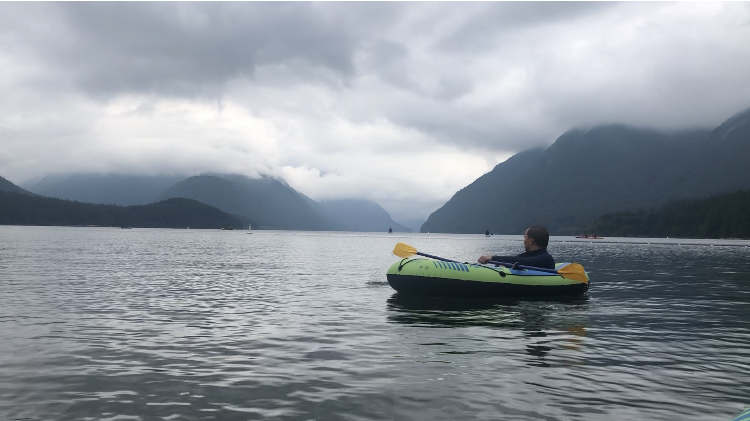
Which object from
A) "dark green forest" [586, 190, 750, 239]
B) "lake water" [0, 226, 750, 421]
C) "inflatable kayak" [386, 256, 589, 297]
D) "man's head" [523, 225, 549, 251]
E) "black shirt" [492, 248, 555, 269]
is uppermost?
"dark green forest" [586, 190, 750, 239]

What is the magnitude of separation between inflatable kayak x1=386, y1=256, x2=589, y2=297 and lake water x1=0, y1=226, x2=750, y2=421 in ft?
1.85

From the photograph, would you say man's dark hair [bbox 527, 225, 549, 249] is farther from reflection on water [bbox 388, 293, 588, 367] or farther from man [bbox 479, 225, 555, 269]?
reflection on water [bbox 388, 293, 588, 367]

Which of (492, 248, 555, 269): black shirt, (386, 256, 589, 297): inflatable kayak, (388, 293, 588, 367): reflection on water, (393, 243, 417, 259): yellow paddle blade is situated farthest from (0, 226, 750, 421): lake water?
(393, 243, 417, 259): yellow paddle blade

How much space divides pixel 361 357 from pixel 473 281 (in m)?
10.2

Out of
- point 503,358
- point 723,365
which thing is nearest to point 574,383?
point 503,358

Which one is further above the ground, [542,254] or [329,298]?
[542,254]

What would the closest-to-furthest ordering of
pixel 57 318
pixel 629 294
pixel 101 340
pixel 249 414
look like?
pixel 249 414
pixel 101 340
pixel 57 318
pixel 629 294

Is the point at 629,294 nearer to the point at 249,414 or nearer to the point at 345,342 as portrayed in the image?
the point at 345,342

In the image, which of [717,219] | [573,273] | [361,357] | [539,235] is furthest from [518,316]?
[717,219]

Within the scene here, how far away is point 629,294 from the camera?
79.2 feet

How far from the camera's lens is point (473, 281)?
66.9ft

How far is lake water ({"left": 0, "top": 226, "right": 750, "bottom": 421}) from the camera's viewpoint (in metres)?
7.88

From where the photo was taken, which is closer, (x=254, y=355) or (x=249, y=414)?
(x=249, y=414)

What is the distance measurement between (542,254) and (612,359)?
10.6m
